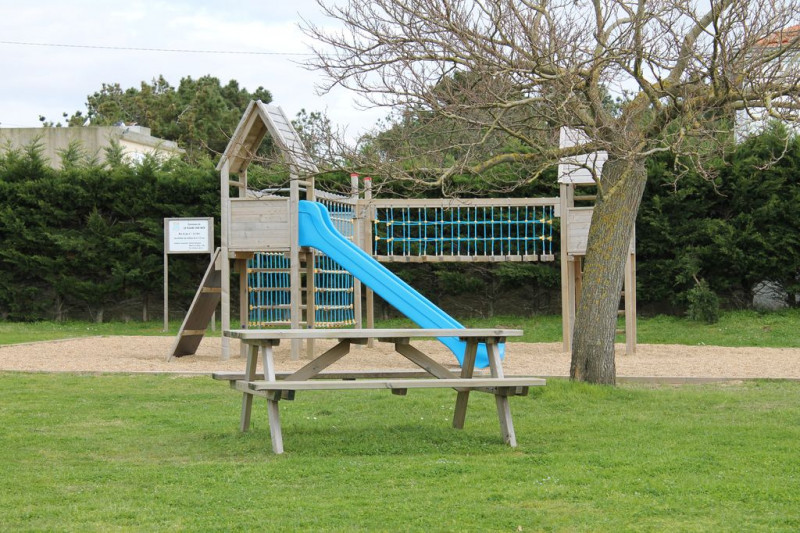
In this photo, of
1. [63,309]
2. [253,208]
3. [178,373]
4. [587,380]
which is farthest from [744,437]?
[63,309]

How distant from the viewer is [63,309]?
19562 millimetres

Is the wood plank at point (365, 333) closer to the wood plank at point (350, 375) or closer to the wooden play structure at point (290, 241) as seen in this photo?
the wood plank at point (350, 375)

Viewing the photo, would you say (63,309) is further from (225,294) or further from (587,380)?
(587,380)

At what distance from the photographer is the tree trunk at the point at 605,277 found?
8.45 m

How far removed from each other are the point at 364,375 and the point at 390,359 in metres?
6.11

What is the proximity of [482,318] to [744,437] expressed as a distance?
12544 millimetres

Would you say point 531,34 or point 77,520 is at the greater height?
point 531,34

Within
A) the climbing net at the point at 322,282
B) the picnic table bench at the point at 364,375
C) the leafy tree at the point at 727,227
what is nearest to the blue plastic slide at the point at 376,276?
the climbing net at the point at 322,282

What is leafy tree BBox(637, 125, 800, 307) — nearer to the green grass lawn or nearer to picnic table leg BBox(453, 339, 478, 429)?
the green grass lawn

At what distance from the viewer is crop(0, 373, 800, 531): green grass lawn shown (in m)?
4.32

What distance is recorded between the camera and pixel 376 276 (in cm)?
1180

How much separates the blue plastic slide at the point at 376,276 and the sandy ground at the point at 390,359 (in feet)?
2.54

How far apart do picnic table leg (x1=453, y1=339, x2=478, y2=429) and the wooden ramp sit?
663 centimetres

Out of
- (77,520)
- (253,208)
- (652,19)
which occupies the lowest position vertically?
(77,520)
